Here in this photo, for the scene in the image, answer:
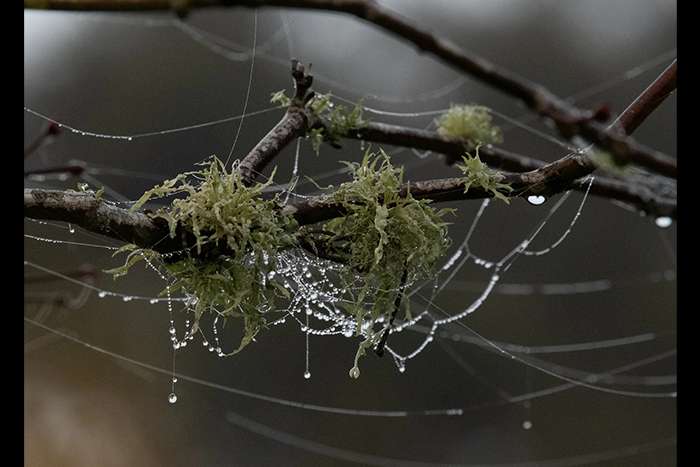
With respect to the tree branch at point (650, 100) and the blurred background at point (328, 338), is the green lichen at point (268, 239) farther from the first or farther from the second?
the blurred background at point (328, 338)

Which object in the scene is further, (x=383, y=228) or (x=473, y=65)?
(x=383, y=228)

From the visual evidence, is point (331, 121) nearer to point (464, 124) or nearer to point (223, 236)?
point (464, 124)

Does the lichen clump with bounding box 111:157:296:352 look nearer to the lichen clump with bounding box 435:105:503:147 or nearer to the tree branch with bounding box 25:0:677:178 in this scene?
the tree branch with bounding box 25:0:677:178

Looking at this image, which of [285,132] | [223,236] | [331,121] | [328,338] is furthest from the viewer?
[328,338]

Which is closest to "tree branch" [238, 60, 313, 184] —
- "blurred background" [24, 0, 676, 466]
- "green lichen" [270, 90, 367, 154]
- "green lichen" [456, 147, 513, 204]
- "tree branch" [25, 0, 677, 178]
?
"green lichen" [270, 90, 367, 154]

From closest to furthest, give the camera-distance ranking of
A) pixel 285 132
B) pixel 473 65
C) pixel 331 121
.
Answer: pixel 473 65, pixel 285 132, pixel 331 121

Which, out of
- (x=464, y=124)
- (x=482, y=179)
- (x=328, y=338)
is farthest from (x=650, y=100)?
(x=328, y=338)

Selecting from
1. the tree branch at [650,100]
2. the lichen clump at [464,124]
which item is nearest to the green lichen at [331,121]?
the lichen clump at [464,124]
